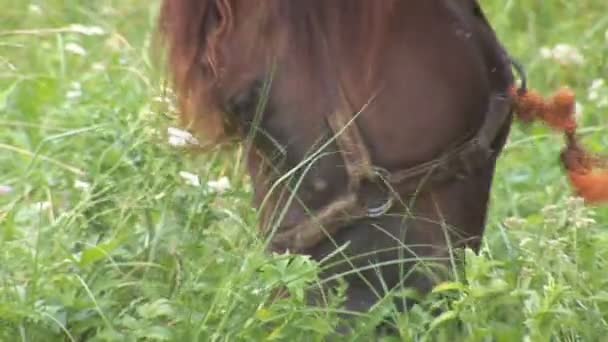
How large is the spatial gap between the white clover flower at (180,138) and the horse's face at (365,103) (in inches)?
4.0

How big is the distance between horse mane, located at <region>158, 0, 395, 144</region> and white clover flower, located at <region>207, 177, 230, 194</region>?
388 mm

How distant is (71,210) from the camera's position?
8.11 feet

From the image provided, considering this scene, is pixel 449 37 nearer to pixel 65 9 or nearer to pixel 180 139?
pixel 180 139

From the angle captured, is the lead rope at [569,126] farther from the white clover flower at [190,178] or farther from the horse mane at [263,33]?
the white clover flower at [190,178]

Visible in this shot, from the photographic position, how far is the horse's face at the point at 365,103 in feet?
6.18

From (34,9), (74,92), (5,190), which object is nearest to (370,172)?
(5,190)

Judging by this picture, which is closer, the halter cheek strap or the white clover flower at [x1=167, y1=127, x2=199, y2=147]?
the halter cheek strap

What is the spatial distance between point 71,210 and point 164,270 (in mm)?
276

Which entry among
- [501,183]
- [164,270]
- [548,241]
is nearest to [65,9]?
[501,183]

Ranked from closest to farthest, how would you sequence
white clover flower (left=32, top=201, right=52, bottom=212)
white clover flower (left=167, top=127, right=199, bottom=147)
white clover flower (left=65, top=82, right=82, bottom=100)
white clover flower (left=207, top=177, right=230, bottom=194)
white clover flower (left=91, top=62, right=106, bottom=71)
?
white clover flower (left=167, top=127, right=199, bottom=147)
white clover flower (left=207, top=177, right=230, bottom=194)
white clover flower (left=32, top=201, right=52, bottom=212)
white clover flower (left=65, top=82, right=82, bottom=100)
white clover flower (left=91, top=62, right=106, bottom=71)

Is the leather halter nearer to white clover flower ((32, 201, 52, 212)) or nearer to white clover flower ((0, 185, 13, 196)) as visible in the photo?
white clover flower ((32, 201, 52, 212))

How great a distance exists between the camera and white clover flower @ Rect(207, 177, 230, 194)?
7.51ft

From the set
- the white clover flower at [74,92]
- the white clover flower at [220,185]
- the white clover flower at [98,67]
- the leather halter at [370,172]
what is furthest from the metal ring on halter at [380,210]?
the white clover flower at [98,67]

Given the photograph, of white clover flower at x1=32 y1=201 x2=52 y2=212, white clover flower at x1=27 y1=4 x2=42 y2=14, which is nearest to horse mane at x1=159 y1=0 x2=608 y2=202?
white clover flower at x1=32 y1=201 x2=52 y2=212
